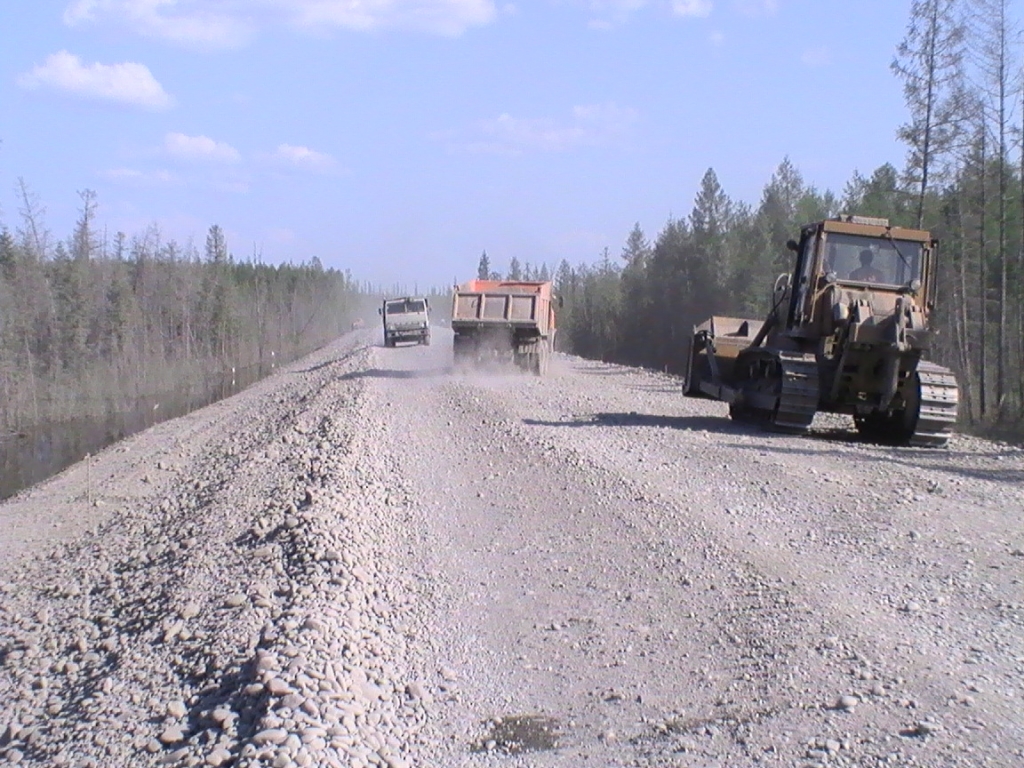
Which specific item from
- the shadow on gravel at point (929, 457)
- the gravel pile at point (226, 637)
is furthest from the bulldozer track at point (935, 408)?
the gravel pile at point (226, 637)

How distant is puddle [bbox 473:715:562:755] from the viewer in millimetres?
5211

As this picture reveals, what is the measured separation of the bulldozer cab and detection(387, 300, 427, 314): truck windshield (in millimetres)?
37069

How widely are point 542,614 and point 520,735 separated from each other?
172 centimetres

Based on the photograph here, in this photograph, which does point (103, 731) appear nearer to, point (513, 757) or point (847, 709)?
point (513, 757)

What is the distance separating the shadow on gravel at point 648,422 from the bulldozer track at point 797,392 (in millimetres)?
859

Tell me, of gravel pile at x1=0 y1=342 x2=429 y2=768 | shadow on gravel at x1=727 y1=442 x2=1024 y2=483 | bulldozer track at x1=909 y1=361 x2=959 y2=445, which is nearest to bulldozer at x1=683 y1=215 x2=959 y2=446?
bulldozer track at x1=909 y1=361 x2=959 y2=445

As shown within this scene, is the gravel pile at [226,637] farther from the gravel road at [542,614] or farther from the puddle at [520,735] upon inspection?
the puddle at [520,735]

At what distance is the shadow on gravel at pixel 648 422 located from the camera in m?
15.4

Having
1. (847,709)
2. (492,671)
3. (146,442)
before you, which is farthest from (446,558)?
(146,442)

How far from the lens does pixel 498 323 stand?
84.5 ft

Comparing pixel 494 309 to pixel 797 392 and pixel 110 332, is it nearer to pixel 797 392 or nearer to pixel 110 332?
pixel 797 392

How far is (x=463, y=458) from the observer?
503 inches

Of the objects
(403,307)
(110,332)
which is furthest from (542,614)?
(110,332)

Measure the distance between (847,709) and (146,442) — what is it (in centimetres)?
2237
